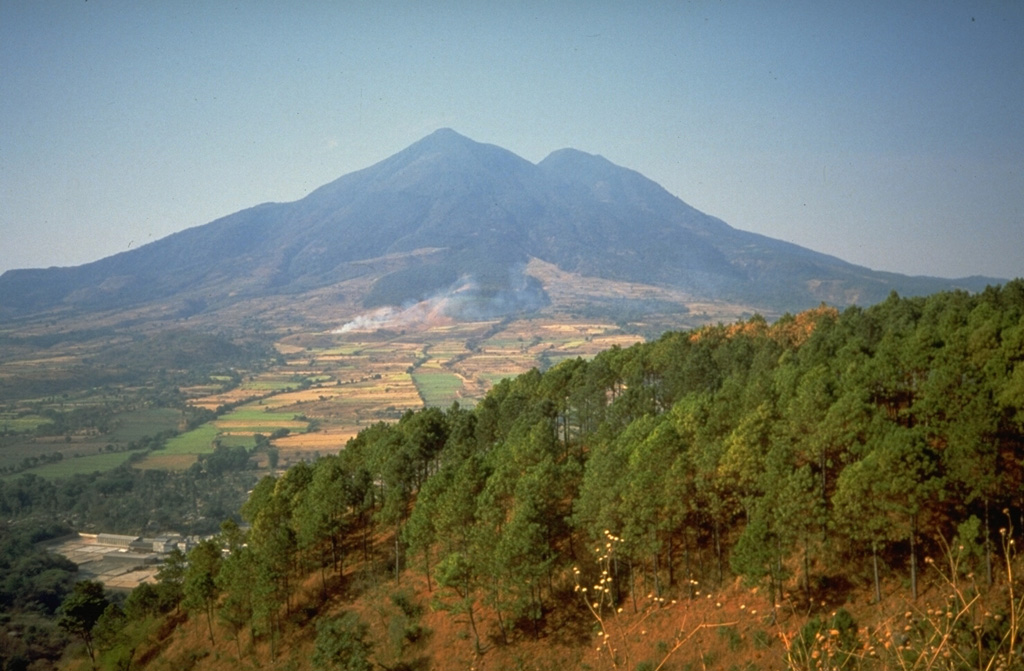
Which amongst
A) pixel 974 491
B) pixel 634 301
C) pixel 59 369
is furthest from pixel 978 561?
pixel 634 301

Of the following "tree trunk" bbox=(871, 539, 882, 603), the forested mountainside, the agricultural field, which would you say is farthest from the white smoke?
"tree trunk" bbox=(871, 539, 882, 603)

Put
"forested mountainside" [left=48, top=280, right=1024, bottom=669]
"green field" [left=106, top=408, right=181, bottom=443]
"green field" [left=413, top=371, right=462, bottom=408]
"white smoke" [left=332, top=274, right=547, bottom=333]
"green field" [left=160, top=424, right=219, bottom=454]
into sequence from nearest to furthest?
"forested mountainside" [left=48, top=280, right=1024, bottom=669], "green field" [left=160, top=424, right=219, bottom=454], "green field" [left=106, top=408, right=181, bottom=443], "green field" [left=413, top=371, right=462, bottom=408], "white smoke" [left=332, top=274, right=547, bottom=333]

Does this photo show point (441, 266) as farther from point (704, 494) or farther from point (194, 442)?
point (704, 494)

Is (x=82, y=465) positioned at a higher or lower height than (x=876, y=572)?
lower

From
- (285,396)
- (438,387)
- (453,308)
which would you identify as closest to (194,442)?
(285,396)

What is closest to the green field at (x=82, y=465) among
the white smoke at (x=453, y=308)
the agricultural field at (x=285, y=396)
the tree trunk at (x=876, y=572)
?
the agricultural field at (x=285, y=396)

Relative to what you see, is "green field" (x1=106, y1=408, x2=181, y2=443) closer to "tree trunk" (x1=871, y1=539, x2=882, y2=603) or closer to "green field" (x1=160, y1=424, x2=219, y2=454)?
"green field" (x1=160, y1=424, x2=219, y2=454)
